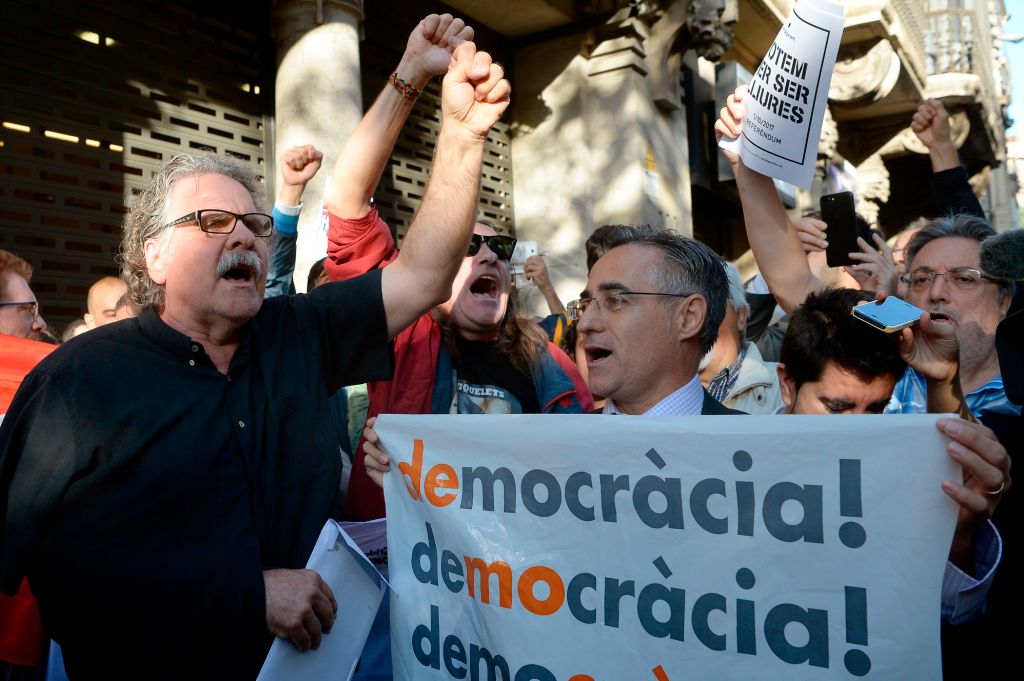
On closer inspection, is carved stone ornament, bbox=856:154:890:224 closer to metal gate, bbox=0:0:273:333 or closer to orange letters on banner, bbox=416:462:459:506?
metal gate, bbox=0:0:273:333

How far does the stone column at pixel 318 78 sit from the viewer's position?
534 cm

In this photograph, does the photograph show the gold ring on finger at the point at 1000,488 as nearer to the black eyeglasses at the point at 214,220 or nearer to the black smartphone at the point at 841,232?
the black eyeglasses at the point at 214,220

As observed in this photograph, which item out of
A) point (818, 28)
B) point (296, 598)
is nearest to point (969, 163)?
point (818, 28)

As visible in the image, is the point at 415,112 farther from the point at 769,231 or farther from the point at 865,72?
the point at 865,72

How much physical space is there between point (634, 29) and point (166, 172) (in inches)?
262

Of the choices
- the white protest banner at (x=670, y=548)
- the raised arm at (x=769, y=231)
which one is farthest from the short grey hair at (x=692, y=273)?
the white protest banner at (x=670, y=548)

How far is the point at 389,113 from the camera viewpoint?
271 centimetres

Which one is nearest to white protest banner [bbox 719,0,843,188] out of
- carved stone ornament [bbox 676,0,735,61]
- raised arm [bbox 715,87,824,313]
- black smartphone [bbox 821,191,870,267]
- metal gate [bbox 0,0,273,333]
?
raised arm [bbox 715,87,824,313]

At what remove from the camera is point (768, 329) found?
14.5 ft

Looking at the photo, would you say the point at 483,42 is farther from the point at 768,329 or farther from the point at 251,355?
the point at 251,355

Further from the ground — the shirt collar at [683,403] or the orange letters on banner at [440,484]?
the shirt collar at [683,403]

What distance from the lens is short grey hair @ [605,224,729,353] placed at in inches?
97.9

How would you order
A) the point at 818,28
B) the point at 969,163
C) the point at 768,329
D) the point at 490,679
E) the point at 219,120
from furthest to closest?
the point at 969,163 → the point at 219,120 → the point at 768,329 → the point at 818,28 → the point at 490,679

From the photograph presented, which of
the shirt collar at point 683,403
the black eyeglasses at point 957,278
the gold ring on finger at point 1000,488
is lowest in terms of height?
the gold ring on finger at point 1000,488
